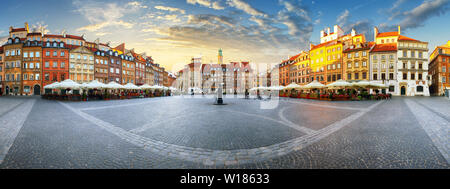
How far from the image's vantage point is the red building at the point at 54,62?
42494 millimetres

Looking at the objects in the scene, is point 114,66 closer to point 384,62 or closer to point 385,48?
point 384,62

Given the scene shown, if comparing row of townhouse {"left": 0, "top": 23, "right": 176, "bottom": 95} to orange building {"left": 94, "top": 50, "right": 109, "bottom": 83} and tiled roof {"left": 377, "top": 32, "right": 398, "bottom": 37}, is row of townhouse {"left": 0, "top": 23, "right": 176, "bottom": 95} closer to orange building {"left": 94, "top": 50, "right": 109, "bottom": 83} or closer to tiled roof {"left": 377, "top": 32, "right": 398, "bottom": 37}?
orange building {"left": 94, "top": 50, "right": 109, "bottom": 83}

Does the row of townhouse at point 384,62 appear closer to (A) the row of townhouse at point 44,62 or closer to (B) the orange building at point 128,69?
(B) the orange building at point 128,69

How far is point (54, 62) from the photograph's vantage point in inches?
1698

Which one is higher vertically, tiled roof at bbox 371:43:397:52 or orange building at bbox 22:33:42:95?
tiled roof at bbox 371:43:397:52

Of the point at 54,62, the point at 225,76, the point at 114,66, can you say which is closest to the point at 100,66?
the point at 114,66

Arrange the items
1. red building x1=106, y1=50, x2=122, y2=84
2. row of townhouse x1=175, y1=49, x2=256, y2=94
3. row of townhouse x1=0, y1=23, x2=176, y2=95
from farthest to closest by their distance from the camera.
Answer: row of townhouse x1=175, y1=49, x2=256, y2=94, red building x1=106, y1=50, x2=122, y2=84, row of townhouse x1=0, y1=23, x2=176, y2=95

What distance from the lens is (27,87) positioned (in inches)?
1645

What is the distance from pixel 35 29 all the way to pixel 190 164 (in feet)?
245

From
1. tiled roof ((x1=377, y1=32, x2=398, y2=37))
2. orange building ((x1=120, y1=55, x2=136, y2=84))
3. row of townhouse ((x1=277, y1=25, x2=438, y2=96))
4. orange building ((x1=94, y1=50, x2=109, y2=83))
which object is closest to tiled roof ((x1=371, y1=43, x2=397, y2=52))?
row of townhouse ((x1=277, y1=25, x2=438, y2=96))

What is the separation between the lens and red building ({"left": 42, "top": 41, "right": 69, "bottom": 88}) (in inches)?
1673

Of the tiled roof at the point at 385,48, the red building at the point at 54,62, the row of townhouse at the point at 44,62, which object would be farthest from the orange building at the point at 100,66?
the tiled roof at the point at 385,48
